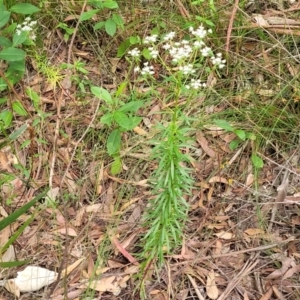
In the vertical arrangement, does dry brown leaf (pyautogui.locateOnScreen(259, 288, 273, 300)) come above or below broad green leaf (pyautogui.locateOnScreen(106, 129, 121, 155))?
below

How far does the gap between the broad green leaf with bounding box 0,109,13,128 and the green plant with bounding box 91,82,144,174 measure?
1.30 ft

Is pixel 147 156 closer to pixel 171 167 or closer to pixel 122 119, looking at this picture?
pixel 122 119

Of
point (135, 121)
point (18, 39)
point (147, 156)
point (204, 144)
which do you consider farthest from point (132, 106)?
point (18, 39)

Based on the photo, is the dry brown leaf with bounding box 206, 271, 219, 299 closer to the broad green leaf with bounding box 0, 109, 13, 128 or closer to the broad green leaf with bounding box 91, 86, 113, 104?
the broad green leaf with bounding box 91, 86, 113, 104

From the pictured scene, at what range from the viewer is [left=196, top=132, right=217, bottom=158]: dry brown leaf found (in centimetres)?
212

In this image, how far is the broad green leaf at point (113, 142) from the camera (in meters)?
2.01

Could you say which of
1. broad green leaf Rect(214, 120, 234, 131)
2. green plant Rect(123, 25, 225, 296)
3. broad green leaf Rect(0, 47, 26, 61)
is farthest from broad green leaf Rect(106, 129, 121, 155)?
broad green leaf Rect(0, 47, 26, 61)

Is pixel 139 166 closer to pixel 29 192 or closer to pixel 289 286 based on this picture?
pixel 29 192

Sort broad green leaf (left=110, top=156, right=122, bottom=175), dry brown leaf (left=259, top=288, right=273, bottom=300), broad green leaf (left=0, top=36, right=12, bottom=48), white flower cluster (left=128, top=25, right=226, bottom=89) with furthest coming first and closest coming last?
1. broad green leaf (left=0, top=36, right=12, bottom=48)
2. broad green leaf (left=110, top=156, right=122, bottom=175)
3. dry brown leaf (left=259, top=288, right=273, bottom=300)
4. white flower cluster (left=128, top=25, right=226, bottom=89)

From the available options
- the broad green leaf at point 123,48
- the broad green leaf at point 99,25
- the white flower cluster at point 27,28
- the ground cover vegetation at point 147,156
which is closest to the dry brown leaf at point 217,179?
the ground cover vegetation at point 147,156

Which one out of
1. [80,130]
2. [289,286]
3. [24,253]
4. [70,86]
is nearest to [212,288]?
[289,286]

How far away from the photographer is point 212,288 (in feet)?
6.07

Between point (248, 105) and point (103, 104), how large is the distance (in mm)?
632

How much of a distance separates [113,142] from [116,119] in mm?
100
